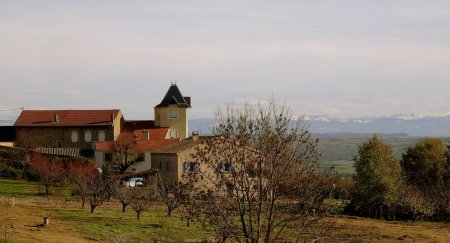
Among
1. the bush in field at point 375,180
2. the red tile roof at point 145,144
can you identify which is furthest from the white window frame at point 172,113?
the bush in field at point 375,180

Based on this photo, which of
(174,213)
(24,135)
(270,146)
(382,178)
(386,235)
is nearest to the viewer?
(270,146)

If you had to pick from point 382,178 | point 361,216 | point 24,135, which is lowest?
point 361,216

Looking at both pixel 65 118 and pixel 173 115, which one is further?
pixel 173 115

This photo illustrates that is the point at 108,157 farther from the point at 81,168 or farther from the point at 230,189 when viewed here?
the point at 230,189

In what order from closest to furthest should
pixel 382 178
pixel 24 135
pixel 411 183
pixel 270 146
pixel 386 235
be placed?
pixel 270 146 < pixel 386 235 < pixel 382 178 < pixel 411 183 < pixel 24 135

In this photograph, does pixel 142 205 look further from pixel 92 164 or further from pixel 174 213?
pixel 92 164

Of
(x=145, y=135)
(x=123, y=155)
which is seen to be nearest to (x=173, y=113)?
(x=145, y=135)

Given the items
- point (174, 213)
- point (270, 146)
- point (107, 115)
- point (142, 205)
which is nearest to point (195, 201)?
point (270, 146)

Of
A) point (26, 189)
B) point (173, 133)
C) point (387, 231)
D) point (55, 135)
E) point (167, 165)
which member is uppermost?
point (173, 133)

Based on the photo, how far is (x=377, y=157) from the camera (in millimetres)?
54531

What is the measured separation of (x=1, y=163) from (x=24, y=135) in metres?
11.2

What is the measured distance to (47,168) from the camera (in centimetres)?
5562

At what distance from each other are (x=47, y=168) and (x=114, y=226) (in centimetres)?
2230

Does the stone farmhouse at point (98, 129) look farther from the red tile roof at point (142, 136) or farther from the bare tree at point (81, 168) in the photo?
the bare tree at point (81, 168)
